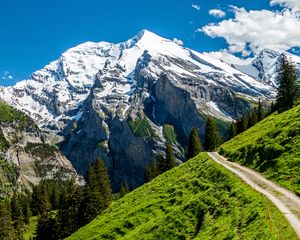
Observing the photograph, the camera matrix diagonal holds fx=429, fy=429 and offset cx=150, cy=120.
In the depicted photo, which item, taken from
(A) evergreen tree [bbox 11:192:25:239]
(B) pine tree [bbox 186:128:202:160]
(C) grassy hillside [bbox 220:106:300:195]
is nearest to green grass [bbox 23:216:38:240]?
(A) evergreen tree [bbox 11:192:25:239]

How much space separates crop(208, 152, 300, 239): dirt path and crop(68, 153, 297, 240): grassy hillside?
71cm

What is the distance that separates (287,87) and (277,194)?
64.8 meters

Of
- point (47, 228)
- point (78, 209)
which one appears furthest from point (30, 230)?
point (78, 209)

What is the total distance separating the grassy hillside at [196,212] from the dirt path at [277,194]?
709 mm

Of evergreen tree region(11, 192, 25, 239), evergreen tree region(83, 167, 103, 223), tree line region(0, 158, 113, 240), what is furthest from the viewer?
evergreen tree region(11, 192, 25, 239)

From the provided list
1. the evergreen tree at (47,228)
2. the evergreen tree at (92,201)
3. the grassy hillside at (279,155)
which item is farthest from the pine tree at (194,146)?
the grassy hillside at (279,155)

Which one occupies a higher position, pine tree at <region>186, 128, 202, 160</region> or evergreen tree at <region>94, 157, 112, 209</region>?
pine tree at <region>186, 128, 202, 160</region>

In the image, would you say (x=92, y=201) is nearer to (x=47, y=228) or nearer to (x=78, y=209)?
(x=78, y=209)

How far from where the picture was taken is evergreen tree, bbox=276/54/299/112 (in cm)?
9581

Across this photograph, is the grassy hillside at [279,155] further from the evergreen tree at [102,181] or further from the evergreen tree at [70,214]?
the evergreen tree at [70,214]

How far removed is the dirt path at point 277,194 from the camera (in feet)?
103

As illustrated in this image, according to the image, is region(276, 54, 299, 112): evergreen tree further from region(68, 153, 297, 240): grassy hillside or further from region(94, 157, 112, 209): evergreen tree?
region(94, 157, 112, 209): evergreen tree

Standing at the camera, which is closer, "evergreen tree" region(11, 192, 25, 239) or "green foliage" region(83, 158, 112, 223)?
"green foliage" region(83, 158, 112, 223)

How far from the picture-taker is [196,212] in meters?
44.4
